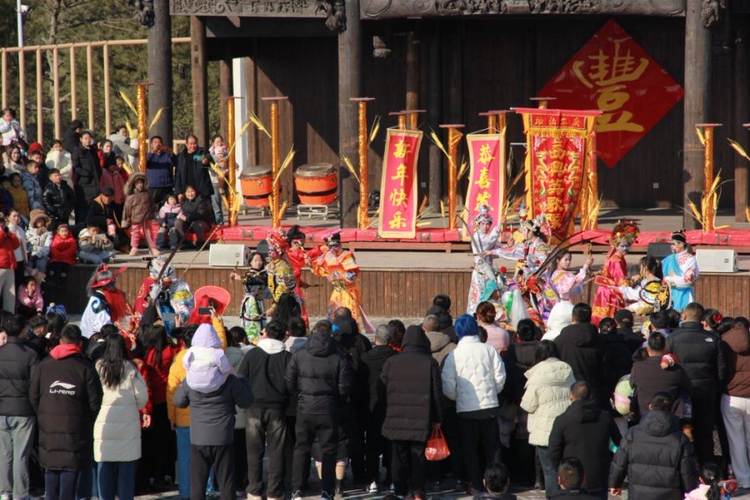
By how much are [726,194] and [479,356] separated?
12.4 metres

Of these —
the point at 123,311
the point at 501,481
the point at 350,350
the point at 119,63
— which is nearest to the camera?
the point at 501,481

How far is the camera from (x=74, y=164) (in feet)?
62.6

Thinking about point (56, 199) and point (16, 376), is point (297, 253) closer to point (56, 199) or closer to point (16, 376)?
point (56, 199)

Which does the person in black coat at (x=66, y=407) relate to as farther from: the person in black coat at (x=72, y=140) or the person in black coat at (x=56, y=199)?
the person in black coat at (x=72, y=140)

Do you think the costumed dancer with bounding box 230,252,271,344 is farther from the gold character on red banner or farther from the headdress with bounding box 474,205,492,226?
the gold character on red banner

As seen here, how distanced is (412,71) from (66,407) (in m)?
12.7

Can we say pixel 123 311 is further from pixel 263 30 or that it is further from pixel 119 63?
pixel 119 63

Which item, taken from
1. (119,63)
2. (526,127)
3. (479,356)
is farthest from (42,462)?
(119,63)

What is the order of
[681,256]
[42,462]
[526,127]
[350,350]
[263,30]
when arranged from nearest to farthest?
1. [42,462]
2. [350,350]
3. [681,256]
4. [526,127]
5. [263,30]

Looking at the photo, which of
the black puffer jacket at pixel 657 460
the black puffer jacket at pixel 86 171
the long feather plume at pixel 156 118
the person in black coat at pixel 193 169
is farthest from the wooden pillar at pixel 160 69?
the black puffer jacket at pixel 657 460

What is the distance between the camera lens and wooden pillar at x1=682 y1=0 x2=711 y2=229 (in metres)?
18.5

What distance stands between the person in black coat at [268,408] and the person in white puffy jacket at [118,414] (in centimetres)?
84

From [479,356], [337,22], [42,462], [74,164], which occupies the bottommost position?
[42,462]

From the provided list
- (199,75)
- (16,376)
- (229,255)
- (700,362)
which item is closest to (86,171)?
(229,255)
